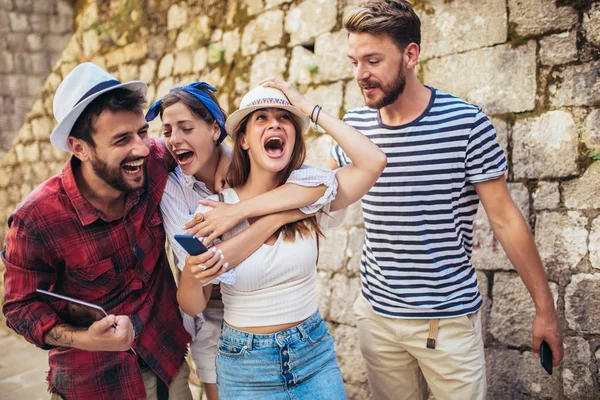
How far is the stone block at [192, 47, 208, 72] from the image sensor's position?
4.99 metres

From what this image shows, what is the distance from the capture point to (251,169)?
7.18 feet

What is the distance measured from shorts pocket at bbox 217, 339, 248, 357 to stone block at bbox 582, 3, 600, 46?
87.4 inches

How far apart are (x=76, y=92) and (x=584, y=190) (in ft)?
7.99

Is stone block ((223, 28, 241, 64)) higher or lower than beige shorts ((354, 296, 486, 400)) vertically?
higher

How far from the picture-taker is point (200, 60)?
16.6ft

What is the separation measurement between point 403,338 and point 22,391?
4063 mm

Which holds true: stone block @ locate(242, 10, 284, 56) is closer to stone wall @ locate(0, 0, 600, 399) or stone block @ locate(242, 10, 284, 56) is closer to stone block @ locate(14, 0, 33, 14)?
stone wall @ locate(0, 0, 600, 399)

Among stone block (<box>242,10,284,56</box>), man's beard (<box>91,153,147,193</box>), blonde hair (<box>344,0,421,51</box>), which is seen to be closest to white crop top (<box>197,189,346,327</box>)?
man's beard (<box>91,153,147,193</box>)

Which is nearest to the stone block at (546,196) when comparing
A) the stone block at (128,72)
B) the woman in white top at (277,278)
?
the woman in white top at (277,278)

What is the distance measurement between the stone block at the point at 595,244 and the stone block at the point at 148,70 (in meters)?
4.53

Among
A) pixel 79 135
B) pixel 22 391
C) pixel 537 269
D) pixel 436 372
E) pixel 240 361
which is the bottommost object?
pixel 22 391

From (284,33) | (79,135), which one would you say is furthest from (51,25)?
(79,135)

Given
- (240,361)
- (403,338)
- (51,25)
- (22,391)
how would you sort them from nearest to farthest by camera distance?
(240,361) < (403,338) < (22,391) < (51,25)

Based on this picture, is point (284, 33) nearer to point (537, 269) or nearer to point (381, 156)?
point (381, 156)
